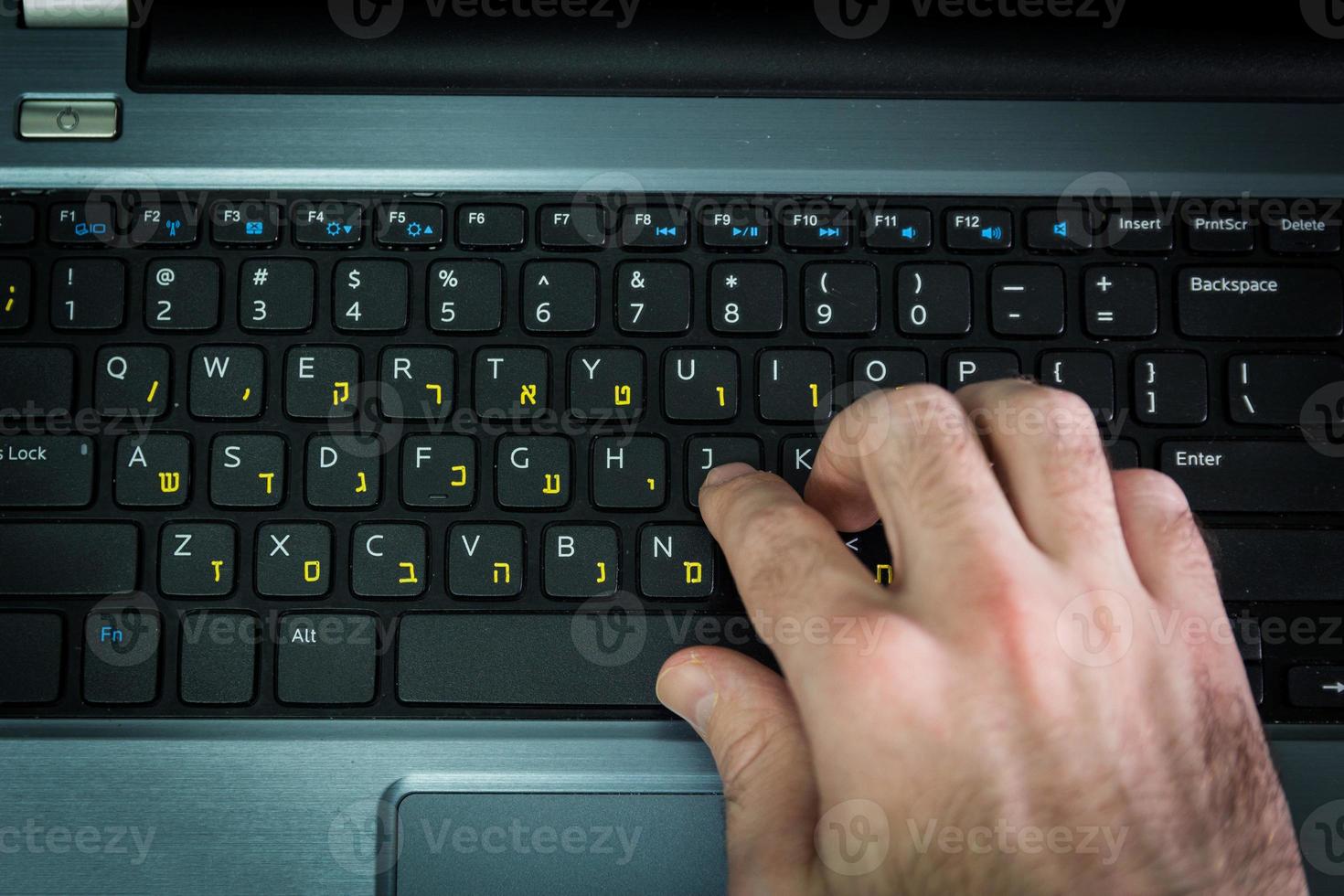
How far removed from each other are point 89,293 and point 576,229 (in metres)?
0.36

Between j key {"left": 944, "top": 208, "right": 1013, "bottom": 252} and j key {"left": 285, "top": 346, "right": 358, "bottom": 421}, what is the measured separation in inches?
17.6

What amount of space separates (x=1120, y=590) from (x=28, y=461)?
2.45 ft

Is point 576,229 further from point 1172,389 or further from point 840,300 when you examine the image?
point 1172,389

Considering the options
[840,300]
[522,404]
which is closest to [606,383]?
[522,404]

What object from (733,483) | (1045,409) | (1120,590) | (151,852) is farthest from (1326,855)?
(151,852)

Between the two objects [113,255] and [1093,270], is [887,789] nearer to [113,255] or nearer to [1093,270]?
[1093,270]

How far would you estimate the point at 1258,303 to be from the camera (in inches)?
29.1

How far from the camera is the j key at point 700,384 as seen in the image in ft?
2.37

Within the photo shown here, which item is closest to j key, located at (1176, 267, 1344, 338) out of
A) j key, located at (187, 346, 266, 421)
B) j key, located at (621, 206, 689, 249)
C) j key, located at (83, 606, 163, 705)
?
j key, located at (621, 206, 689, 249)

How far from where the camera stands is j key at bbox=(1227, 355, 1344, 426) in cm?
73

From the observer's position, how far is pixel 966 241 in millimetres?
742

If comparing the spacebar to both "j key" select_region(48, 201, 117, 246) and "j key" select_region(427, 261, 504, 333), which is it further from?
"j key" select_region(48, 201, 117, 246)

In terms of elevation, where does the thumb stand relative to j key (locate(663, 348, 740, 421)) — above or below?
below

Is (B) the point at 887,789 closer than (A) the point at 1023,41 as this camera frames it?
Yes
